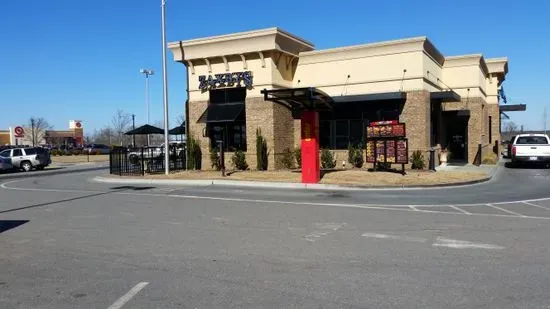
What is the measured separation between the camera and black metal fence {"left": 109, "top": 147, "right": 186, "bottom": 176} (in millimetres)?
26019

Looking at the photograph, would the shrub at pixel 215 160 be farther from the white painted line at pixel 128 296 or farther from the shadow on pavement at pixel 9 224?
the white painted line at pixel 128 296

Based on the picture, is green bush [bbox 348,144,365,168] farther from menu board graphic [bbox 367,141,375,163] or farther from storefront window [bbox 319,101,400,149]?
menu board graphic [bbox 367,141,375,163]

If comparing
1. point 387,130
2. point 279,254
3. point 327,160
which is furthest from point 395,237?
point 327,160

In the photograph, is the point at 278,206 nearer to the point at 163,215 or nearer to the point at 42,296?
the point at 163,215

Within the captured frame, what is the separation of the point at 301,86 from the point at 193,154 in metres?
6.69

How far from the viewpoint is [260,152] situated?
80.3 ft

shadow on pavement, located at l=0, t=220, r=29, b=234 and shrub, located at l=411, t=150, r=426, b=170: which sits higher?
shrub, located at l=411, t=150, r=426, b=170

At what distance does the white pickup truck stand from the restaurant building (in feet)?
6.81

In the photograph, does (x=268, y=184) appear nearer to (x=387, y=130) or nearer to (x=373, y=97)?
(x=387, y=130)

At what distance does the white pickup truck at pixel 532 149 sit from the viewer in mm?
24875

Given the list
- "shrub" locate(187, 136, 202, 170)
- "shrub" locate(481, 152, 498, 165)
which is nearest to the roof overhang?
"shrub" locate(187, 136, 202, 170)

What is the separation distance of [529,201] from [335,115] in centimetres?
1319

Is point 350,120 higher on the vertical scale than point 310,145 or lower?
higher

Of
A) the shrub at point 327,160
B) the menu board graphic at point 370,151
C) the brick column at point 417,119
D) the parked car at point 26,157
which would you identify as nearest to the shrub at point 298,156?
the shrub at point 327,160
